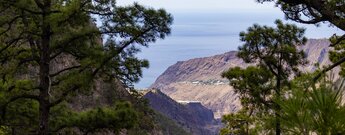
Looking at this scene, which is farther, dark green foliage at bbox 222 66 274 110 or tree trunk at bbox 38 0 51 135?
dark green foliage at bbox 222 66 274 110

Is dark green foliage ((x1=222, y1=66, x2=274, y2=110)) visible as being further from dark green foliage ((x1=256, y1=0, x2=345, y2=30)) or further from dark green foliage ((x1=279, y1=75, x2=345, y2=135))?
dark green foliage ((x1=279, y1=75, x2=345, y2=135))

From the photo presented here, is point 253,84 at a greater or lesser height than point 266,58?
lesser

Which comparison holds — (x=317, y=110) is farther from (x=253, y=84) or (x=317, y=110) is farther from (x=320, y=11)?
(x=253, y=84)

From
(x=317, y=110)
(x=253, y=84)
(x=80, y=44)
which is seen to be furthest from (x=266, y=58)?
(x=317, y=110)

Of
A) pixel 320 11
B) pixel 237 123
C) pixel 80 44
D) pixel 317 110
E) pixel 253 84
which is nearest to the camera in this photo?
pixel 317 110

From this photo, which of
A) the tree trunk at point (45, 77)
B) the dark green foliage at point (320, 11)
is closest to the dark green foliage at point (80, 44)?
the tree trunk at point (45, 77)

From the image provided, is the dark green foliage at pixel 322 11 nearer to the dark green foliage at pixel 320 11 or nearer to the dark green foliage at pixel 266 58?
the dark green foliage at pixel 320 11

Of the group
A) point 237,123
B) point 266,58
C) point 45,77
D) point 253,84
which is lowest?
point 237,123

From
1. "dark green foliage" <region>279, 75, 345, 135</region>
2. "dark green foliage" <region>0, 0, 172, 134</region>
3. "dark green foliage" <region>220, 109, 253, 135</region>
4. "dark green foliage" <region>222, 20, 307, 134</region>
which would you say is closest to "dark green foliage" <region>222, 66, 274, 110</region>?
"dark green foliage" <region>222, 20, 307, 134</region>

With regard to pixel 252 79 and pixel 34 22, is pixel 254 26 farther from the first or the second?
pixel 34 22
